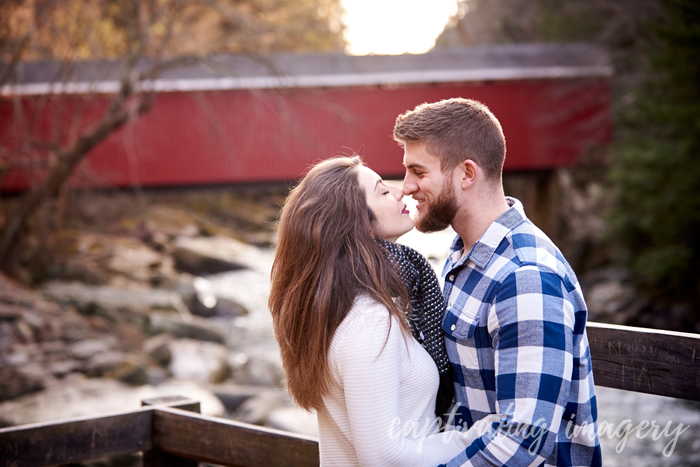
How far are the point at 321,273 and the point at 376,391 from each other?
13.0 inches

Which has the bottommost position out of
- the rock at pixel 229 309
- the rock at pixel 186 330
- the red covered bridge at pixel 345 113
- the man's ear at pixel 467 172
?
the man's ear at pixel 467 172

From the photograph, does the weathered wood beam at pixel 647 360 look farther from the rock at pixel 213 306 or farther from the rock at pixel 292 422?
the rock at pixel 213 306

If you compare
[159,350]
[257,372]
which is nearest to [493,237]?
[257,372]

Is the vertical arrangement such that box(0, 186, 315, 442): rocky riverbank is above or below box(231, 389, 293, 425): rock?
above

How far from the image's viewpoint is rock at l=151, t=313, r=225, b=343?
9.73 meters

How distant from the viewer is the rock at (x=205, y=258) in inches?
598

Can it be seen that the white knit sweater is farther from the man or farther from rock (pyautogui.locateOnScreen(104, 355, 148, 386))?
rock (pyautogui.locateOnScreen(104, 355, 148, 386))

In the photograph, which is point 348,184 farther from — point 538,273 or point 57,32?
point 57,32

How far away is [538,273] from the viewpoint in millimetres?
1479

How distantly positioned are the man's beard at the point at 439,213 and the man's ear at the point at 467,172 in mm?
40

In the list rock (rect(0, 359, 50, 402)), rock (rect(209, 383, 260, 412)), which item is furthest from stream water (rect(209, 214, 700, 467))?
Answer: rock (rect(0, 359, 50, 402))

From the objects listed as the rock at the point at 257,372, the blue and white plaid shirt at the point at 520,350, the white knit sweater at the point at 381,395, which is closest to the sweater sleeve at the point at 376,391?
the white knit sweater at the point at 381,395

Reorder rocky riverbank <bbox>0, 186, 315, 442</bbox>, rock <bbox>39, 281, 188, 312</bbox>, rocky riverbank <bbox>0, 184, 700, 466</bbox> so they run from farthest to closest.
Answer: rock <bbox>39, 281, 188, 312</bbox> → rocky riverbank <bbox>0, 186, 315, 442</bbox> → rocky riverbank <bbox>0, 184, 700, 466</bbox>

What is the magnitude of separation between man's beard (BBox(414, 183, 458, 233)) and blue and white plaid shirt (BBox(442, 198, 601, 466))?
0.14 meters
